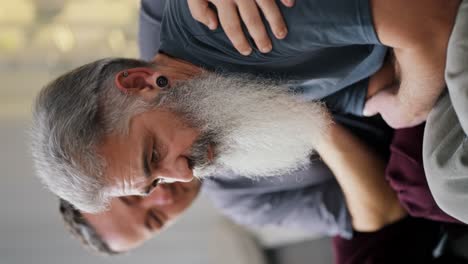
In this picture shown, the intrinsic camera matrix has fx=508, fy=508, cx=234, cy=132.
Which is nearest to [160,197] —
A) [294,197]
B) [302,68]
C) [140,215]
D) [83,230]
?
[140,215]

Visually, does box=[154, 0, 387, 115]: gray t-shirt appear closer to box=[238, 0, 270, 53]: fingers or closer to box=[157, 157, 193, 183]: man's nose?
box=[238, 0, 270, 53]: fingers

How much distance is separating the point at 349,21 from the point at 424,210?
40cm

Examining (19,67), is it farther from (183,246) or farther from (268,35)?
(268,35)

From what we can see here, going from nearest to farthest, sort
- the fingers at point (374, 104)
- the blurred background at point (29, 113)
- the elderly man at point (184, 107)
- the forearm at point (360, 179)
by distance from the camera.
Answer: the elderly man at point (184, 107) → the fingers at point (374, 104) → the forearm at point (360, 179) → the blurred background at point (29, 113)

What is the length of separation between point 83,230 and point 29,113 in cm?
69

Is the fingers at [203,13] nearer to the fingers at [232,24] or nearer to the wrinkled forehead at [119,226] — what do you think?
the fingers at [232,24]

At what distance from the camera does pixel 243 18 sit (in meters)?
0.74

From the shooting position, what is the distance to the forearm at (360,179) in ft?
3.44

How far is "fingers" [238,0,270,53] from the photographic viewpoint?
2.39 feet

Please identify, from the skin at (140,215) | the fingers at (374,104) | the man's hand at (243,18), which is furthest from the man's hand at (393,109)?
the skin at (140,215)

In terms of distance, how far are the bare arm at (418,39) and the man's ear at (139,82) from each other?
371 millimetres

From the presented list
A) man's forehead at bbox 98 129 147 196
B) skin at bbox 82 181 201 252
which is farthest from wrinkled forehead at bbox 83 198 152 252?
man's forehead at bbox 98 129 147 196

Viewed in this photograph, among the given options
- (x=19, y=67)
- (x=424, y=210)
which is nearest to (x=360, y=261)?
(x=424, y=210)

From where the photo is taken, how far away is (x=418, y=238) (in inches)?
44.6
